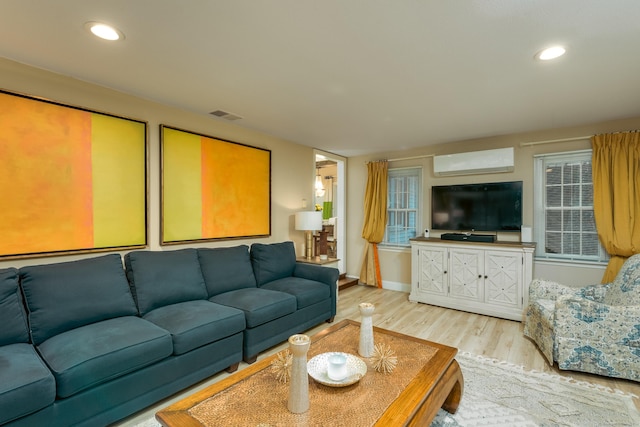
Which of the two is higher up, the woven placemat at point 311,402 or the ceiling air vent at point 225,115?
the ceiling air vent at point 225,115

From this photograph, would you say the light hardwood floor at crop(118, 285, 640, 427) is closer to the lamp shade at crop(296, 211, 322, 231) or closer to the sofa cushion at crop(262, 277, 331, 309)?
the sofa cushion at crop(262, 277, 331, 309)

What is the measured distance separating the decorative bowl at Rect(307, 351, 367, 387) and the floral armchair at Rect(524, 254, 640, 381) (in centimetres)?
194

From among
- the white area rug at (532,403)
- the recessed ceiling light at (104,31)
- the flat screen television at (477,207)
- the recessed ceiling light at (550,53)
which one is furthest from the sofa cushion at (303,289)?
the recessed ceiling light at (550,53)

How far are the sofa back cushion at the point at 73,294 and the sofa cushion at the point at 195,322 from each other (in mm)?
280

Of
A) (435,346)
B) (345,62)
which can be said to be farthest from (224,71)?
(435,346)

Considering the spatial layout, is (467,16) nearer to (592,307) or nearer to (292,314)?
(592,307)

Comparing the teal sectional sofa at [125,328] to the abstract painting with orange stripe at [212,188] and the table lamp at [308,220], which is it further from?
the table lamp at [308,220]

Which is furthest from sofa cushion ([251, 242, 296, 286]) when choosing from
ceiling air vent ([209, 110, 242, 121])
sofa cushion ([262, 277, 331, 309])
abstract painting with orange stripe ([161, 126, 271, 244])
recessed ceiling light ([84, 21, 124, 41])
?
recessed ceiling light ([84, 21, 124, 41])

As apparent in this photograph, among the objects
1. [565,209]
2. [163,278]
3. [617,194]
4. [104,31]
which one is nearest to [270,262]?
[163,278]

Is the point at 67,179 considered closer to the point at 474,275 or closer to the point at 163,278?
the point at 163,278

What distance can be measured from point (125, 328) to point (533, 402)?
2.83m

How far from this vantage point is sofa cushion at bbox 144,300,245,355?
2131 mm

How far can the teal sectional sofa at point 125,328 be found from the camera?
162 centimetres

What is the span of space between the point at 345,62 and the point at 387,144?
2651 mm
